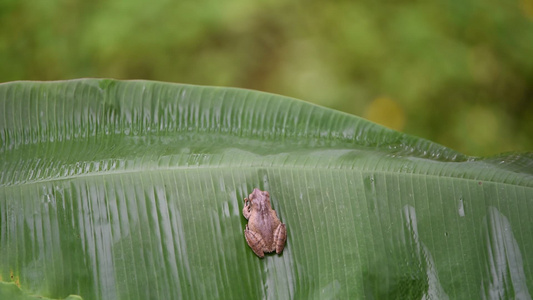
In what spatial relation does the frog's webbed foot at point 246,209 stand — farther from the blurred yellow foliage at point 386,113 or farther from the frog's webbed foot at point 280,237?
the blurred yellow foliage at point 386,113

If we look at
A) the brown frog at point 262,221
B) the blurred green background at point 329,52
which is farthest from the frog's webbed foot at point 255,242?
the blurred green background at point 329,52

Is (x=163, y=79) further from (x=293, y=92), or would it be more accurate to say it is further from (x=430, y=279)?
(x=430, y=279)

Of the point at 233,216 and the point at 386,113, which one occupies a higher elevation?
the point at 386,113

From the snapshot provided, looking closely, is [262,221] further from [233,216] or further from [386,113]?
[386,113]

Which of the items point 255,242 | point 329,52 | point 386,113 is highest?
point 329,52

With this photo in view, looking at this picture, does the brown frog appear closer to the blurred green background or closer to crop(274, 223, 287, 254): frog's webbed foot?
crop(274, 223, 287, 254): frog's webbed foot

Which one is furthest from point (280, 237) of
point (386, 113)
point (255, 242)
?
point (386, 113)
